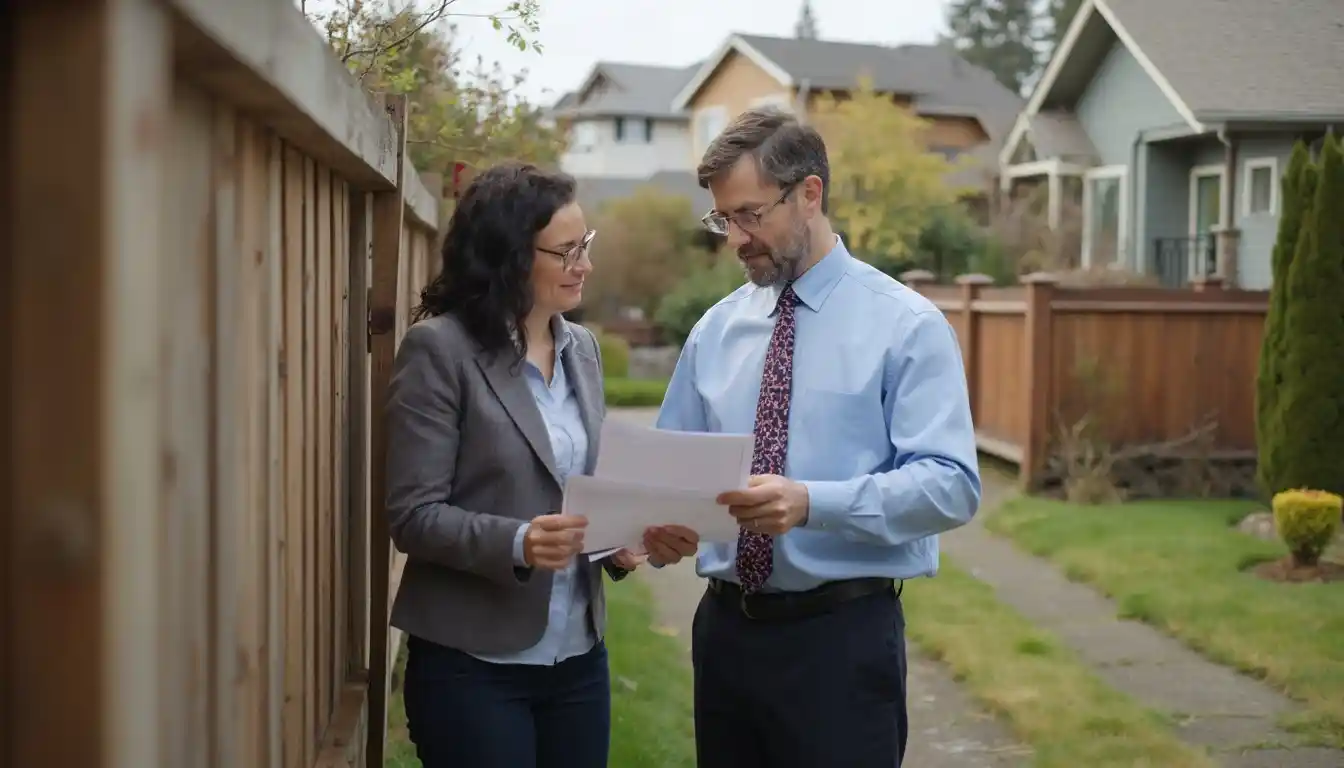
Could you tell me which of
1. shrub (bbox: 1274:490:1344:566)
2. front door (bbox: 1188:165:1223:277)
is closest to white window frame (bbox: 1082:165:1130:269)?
front door (bbox: 1188:165:1223:277)

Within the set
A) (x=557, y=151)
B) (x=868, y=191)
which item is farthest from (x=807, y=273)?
(x=868, y=191)

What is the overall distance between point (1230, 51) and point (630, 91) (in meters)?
34.4

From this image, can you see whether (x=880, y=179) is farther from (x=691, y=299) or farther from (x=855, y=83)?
(x=855, y=83)

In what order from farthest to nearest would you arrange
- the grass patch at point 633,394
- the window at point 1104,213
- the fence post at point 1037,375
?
the window at point 1104,213 → the grass patch at point 633,394 → the fence post at point 1037,375

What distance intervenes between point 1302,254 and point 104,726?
9711 millimetres

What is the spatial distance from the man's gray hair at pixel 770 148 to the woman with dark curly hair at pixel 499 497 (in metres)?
0.34

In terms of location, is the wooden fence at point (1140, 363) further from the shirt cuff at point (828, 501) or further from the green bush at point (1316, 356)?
the shirt cuff at point (828, 501)

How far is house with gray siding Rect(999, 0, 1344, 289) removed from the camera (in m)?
18.0

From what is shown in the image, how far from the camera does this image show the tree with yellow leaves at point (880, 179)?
27.5m

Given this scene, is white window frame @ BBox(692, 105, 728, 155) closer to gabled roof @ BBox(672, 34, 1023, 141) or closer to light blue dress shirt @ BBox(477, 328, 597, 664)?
gabled roof @ BBox(672, 34, 1023, 141)

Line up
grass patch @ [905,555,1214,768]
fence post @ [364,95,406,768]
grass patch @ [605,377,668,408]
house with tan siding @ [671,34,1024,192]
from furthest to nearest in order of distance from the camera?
house with tan siding @ [671,34,1024,192]
grass patch @ [605,377,668,408]
grass patch @ [905,555,1214,768]
fence post @ [364,95,406,768]

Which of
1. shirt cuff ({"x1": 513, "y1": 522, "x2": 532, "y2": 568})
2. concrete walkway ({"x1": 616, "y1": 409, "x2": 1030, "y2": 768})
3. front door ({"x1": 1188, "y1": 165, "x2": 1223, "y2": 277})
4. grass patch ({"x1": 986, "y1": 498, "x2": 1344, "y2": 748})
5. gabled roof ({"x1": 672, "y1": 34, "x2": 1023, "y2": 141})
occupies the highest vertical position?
gabled roof ({"x1": 672, "y1": 34, "x2": 1023, "y2": 141})

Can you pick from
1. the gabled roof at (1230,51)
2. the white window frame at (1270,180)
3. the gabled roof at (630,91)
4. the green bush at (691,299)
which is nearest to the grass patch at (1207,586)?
the white window frame at (1270,180)

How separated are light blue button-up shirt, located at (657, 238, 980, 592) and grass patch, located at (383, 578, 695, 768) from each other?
1867 mm
